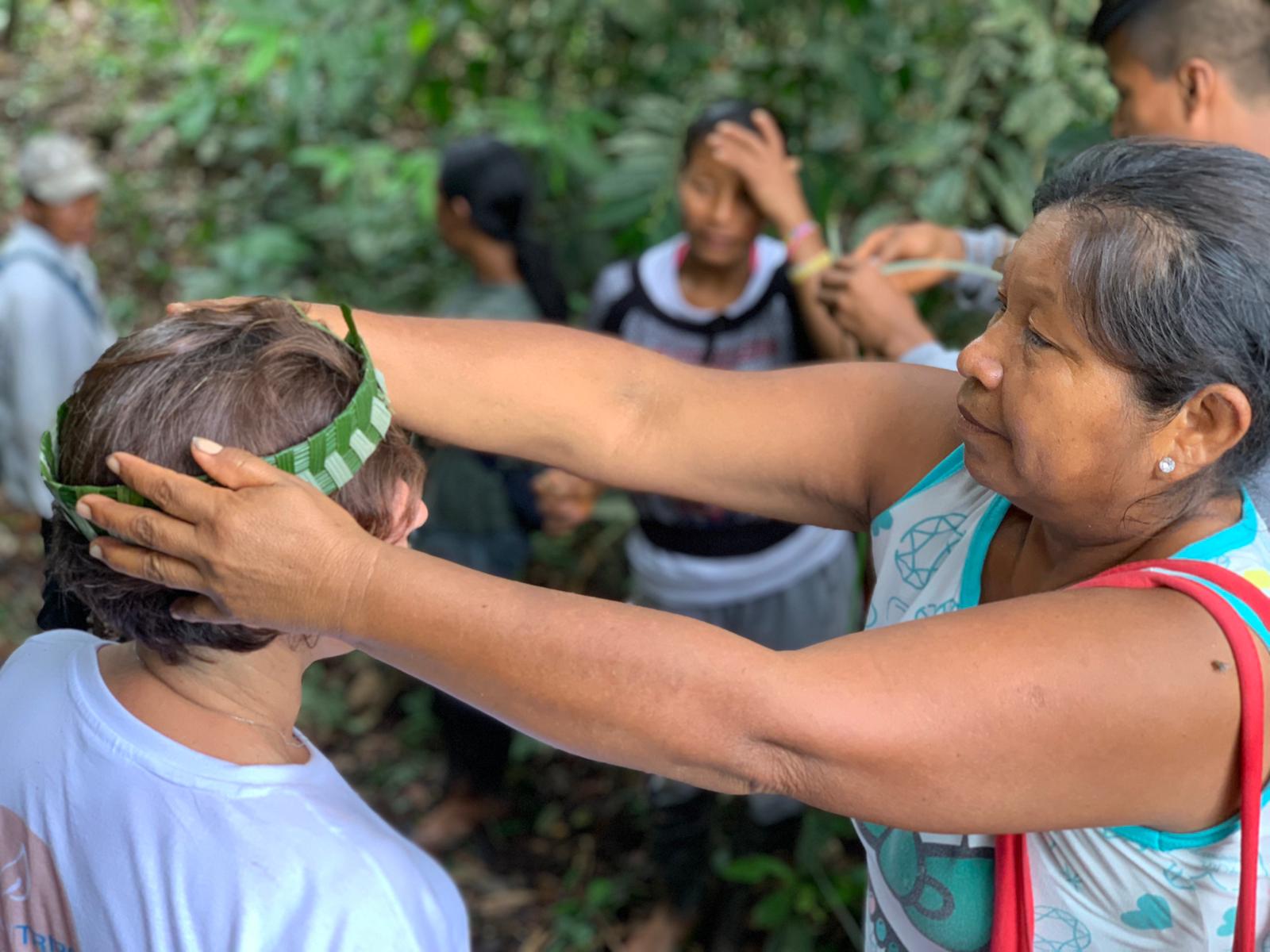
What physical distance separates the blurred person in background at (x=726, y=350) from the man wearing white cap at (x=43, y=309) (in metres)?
2.10

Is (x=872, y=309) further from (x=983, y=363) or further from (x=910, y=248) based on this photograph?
(x=983, y=363)

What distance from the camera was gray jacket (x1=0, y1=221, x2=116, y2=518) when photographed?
14.5 ft

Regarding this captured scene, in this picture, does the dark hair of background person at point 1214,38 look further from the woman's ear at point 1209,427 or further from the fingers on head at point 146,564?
the fingers on head at point 146,564

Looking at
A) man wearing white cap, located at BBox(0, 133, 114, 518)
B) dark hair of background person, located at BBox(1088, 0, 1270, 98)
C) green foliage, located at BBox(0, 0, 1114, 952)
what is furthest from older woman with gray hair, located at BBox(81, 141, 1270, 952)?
man wearing white cap, located at BBox(0, 133, 114, 518)

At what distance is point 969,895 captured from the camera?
56.1 inches

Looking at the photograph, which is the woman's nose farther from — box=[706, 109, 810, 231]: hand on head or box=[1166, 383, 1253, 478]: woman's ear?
box=[706, 109, 810, 231]: hand on head

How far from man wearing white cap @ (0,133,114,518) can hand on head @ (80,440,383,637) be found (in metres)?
3.35

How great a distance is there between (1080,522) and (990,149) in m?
2.36

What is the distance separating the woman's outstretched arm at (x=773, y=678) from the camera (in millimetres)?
1170

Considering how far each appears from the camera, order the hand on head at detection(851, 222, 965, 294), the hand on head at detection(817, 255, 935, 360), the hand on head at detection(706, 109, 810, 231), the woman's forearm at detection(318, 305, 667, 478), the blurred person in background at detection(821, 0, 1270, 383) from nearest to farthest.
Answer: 1. the woman's forearm at detection(318, 305, 667, 478)
2. the blurred person in background at detection(821, 0, 1270, 383)
3. the hand on head at detection(817, 255, 935, 360)
4. the hand on head at detection(851, 222, 965, 294)
5. the hand on head at detection(706, 109, 810, 231)

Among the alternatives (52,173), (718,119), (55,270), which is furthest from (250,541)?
(52,173)

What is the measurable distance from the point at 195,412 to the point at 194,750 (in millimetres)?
386

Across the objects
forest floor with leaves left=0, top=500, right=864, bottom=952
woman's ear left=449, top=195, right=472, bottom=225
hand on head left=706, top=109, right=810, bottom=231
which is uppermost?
hand on head left=706, top=109, right=810, bottom=231

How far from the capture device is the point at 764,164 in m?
3.21
